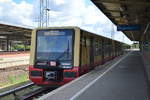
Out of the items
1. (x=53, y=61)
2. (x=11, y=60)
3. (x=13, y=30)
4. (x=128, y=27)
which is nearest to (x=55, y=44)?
(x=53, y=61)

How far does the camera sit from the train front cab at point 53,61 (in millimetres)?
11883

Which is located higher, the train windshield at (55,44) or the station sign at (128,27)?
the station sign at (128,27)

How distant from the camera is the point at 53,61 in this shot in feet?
39.5

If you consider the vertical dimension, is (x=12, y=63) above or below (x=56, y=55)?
below

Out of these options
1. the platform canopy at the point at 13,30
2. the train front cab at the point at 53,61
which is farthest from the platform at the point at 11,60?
the train front cab at the point at 53,61

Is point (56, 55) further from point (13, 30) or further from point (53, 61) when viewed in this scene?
point (13, 30)

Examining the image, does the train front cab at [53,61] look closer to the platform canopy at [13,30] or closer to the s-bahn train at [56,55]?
the s-bahn train at [56,55]

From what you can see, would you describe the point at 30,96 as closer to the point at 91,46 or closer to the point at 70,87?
the point at 70,87

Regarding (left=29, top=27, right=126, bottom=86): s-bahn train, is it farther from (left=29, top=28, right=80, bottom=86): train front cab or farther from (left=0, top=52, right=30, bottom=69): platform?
(left=0, top=52, right=30, bottom=69): platform

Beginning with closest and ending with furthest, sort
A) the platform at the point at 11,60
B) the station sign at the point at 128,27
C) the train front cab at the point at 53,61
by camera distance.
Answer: the train front cab at the point at 53,61
the platform at the point at 11,60
the station sign at the point at 128,27

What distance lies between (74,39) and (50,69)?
1.63 m

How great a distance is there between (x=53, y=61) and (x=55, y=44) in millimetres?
761

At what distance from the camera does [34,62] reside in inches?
488

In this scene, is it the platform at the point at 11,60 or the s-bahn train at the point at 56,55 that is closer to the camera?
the s-bahn train at the point at 56,55
